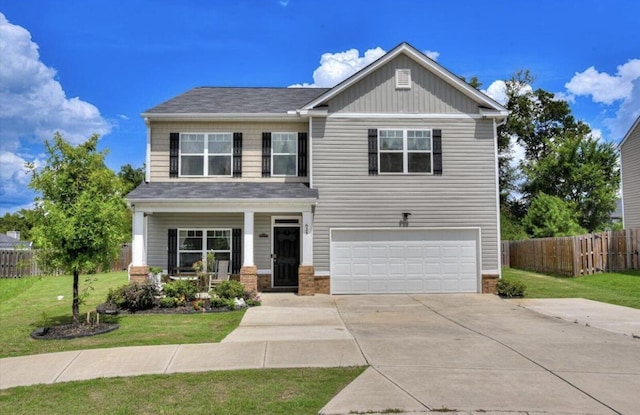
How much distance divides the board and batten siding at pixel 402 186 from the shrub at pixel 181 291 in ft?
15.0

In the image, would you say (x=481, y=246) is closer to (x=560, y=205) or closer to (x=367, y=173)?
(x=367, y=173)

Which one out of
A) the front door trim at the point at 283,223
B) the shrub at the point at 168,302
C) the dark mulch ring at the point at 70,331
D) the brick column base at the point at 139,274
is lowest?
the dark mulch ring at the point at 70,331

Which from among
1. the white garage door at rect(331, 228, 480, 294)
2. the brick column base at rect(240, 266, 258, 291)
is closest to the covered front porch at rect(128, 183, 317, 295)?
the brick column base at rect(240, 266, 258, 291)

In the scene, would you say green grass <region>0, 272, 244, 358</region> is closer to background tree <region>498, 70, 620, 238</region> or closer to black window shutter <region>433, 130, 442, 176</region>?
black window shutter <region>433, 130, 442, 176</region>

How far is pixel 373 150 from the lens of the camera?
16.0 metres

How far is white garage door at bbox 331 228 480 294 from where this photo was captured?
1580 centimetres

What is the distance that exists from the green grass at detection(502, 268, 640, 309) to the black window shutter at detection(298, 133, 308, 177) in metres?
8.32

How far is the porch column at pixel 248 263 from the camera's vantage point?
48.4ft

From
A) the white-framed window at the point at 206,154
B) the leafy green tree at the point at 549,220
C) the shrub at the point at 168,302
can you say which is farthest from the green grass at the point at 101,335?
the leafy green tree at the point at 549,220

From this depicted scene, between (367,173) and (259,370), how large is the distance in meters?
10.2

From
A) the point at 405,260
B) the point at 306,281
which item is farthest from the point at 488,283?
the point at 306,281

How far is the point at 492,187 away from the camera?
53.0 ft

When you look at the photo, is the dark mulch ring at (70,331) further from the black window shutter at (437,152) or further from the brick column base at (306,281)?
the black window shutter at (437,152)

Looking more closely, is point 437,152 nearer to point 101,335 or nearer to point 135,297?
point 135,297
